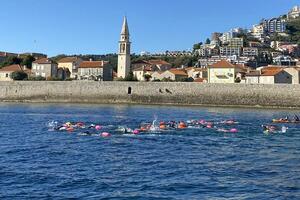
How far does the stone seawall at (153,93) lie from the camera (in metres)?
69.1

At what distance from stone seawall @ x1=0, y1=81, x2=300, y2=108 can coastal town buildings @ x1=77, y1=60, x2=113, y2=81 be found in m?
29.0

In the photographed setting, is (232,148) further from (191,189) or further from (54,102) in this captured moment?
(54,102)

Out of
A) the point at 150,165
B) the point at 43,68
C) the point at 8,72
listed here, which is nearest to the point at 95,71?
the point at 43,68

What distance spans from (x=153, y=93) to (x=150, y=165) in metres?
51.8

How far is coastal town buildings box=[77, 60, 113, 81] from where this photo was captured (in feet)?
366

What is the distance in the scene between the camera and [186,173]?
22.1m

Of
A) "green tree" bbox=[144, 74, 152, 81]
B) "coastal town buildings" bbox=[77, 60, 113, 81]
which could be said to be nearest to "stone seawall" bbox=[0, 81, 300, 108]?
"coastal town buildings" bbox=[77, 60, 113, 81]

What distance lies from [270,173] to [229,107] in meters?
48.3

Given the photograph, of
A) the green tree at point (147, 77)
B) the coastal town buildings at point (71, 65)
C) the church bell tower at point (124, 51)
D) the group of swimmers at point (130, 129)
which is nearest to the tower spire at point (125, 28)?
the church bell tower at point (124, 51)

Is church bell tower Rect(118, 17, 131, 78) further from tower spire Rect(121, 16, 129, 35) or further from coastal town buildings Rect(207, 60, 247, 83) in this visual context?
coastal town buildings Rect(207, 60, 247, 83)

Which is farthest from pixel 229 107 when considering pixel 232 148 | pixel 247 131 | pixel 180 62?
pixel 180 62

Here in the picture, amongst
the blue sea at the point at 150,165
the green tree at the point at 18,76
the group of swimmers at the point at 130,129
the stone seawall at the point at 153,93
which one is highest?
the green tree at the point at 18,76

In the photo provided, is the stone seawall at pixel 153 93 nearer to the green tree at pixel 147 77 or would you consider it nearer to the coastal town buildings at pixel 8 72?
the coastal town buildings at pixel 8 72

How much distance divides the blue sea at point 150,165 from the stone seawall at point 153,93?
31.0 m
